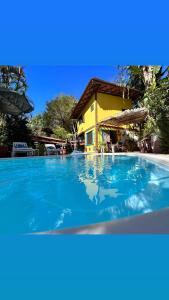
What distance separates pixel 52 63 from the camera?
6172mm

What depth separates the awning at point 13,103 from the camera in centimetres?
1891

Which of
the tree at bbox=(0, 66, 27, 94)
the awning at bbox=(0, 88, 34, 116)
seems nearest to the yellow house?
the awning at bbox=(0, 88, 34, 116)

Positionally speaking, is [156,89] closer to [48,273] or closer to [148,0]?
[148,0]

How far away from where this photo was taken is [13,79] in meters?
20.0

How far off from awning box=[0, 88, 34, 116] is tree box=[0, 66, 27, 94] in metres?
0.61

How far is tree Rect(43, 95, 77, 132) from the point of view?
31.6 m

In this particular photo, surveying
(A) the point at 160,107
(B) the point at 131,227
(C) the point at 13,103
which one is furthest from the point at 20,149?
(B) the point at 131,227

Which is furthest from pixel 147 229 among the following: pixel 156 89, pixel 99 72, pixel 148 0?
pixel 99 72

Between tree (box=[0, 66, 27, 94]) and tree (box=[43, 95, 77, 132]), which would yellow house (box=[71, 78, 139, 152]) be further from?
tree (box=[43, 95, 77, 132])

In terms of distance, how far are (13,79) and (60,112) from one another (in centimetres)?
1203

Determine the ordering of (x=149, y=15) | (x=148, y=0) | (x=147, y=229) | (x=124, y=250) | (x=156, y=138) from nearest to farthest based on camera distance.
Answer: (x=124, y=250) → (x=147, y=229) → (x=148, y=0) → (x=149, y=15) → (x=156, y=138)

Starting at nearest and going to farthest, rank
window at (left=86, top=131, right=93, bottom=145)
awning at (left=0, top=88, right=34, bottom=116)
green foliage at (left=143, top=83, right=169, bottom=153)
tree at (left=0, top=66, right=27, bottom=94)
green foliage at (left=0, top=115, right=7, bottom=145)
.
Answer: green foliage at (left=143, top=83, right=169, bottom=153)
green foliage at (left=0, top=115, right=7, bottom=145)
awning at (left=0, top=88, right=34, bottom=116)
tree at (left=0, top=66, right=27, bottom=94)
window at (left=86, top=131, right=93, bottom=145)

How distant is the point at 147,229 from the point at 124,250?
25cm

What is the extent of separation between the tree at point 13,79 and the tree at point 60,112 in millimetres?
11172
